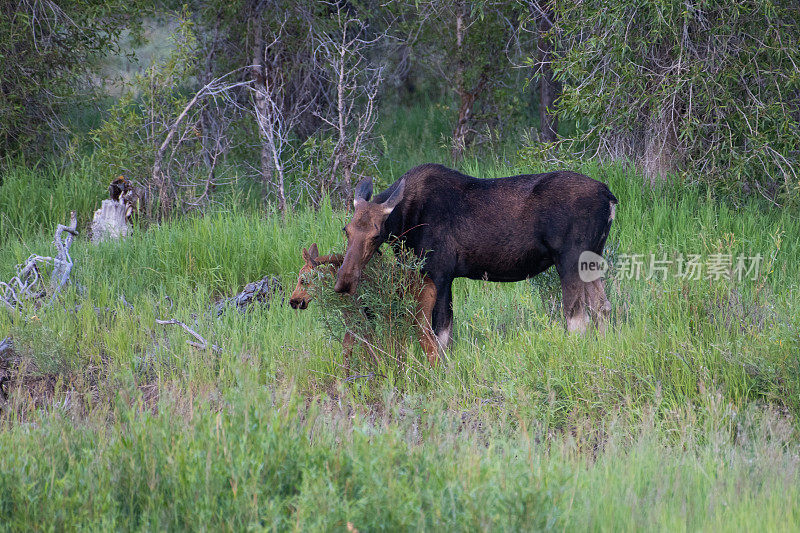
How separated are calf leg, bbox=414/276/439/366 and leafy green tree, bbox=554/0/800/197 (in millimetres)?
4697

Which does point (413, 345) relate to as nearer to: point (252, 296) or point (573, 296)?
point (573, 296)

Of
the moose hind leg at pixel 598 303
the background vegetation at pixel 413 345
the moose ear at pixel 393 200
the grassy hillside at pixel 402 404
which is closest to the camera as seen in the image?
the grassy hillside at pixel 402 404

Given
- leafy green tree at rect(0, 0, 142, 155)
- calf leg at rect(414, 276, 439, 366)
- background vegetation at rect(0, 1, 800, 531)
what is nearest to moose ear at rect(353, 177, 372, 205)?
calf leg at rect(414, 276, 439, 366)

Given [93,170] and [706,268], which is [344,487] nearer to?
[706,268]

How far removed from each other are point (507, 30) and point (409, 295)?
8.84m

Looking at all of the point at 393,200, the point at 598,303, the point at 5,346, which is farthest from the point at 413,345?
the point at 5,346

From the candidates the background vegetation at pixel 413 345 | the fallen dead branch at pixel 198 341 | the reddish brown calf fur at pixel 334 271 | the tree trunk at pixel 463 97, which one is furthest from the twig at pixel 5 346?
the tree trunk at pixel 463 97

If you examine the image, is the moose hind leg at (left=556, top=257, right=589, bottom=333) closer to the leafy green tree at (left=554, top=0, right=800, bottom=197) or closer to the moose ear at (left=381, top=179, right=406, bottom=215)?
the moose ear at (left=381, top=179, right=406, bottom=215)

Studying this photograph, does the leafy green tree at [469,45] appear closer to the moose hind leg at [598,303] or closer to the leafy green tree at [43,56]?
the leafy green tree at [43,56]

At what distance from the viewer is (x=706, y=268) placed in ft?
26.9

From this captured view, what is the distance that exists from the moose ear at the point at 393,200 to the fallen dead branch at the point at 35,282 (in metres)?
3.60

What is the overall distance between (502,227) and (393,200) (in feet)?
3.28

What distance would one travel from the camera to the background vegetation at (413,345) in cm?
396

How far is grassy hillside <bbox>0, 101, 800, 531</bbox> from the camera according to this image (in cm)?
385
